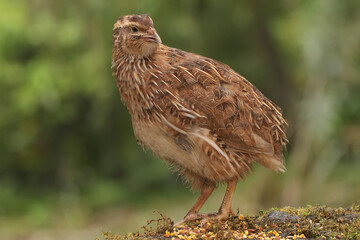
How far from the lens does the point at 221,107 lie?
570 cm

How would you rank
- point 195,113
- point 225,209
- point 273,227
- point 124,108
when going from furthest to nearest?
point 124,108 < point 225,209 < point 195,113 < point 273,227

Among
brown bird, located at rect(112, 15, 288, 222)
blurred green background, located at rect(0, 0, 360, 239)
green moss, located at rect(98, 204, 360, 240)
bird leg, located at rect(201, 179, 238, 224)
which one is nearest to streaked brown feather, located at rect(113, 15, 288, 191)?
brown bird, located at rect(112, 15, 288, 222)

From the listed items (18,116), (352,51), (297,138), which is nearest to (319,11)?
(352,51)

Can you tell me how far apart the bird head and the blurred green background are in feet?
10.1

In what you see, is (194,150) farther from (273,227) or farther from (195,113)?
(273,227)

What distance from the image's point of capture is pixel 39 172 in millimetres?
15180

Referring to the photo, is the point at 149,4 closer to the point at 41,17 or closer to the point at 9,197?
the point at 41,17

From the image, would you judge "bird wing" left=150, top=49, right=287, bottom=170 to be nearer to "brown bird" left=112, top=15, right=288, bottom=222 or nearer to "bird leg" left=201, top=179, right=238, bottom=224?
"brown bird" left=112, top=15, right=288, bottom=222

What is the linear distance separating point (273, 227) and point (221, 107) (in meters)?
1.12

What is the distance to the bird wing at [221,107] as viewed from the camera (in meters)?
5.65

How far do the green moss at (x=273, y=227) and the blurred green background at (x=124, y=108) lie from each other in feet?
9.76

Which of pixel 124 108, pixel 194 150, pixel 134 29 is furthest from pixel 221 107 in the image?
pixel 124 108

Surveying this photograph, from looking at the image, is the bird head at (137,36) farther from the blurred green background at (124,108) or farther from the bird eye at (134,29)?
the blurred green background at (124,108)

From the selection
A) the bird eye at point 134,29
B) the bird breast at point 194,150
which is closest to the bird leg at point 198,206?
the bird breast at point 194,150
